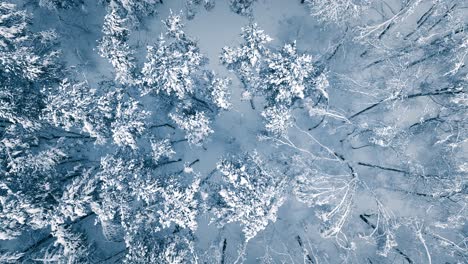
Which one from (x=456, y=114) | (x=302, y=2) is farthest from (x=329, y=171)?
(x=302, y=2)

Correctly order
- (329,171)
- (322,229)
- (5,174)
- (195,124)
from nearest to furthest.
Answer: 1. (5,174)
2. (195,124)
3. (322,229)
4. (329,171)

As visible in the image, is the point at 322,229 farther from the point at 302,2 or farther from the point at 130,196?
the point at 302,2

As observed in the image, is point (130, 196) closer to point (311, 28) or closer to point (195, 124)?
point (195, 124)

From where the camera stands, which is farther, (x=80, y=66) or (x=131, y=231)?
(x=80, y=66)

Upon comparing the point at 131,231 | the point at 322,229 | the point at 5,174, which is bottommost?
the point at 5,174

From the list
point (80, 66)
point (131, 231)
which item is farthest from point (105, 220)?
point (80, 66)

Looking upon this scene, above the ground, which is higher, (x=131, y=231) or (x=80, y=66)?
(x=80, y=66)

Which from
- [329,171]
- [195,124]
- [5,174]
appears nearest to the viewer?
Result: [5,174]
